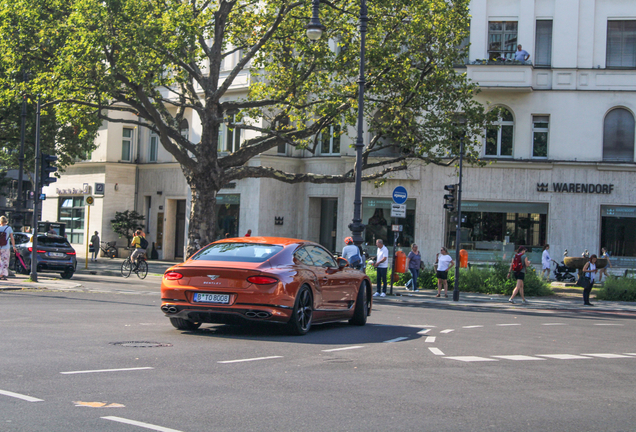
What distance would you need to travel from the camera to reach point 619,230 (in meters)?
32.8

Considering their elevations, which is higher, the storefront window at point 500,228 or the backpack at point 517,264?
the storefront window at point 500,228

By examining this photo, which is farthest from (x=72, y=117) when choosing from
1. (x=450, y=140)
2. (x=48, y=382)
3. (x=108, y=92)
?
(x=48, y=382)

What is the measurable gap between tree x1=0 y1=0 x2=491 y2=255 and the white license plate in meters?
12.9

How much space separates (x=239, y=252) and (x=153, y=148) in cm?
3493

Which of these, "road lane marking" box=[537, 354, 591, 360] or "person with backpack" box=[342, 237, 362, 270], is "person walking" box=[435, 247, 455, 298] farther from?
"road lane marking" box=[537, 354, 591, 360]

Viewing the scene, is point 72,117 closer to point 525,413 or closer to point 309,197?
point 309,197

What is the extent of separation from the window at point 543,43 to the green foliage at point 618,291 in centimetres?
1132

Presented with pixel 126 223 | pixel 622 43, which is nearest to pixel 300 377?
pixel 622 43

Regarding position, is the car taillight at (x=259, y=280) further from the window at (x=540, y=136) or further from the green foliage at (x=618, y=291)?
the window at (x=540, y=136)

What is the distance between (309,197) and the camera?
37.0 metres

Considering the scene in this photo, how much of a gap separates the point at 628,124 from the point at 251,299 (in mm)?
26503

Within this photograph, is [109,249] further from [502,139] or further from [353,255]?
[353,255]

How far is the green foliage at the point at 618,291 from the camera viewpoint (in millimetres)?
25688

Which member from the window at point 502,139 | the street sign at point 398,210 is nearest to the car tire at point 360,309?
the street sign at point 398,210
